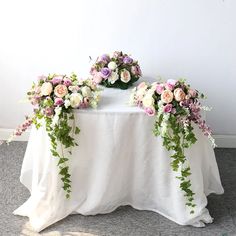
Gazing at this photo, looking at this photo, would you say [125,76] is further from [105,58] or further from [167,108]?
[167,108]

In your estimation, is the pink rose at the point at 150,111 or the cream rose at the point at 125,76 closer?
the pink rose at the point at 150,111

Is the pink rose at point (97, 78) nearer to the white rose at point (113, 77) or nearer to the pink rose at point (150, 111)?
A: the white rose at point (113, 77)

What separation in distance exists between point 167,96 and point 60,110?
0.56m

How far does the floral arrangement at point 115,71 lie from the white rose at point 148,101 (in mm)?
407

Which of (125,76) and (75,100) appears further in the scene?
(125,76)

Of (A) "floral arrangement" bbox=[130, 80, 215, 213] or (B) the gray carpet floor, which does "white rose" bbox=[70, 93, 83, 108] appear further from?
(B) the gray carpet floor

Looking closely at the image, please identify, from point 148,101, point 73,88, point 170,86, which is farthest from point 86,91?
point 170,86

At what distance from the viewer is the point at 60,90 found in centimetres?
183

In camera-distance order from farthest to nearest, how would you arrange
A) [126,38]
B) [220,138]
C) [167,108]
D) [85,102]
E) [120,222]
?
[220,138] → [126,38] → [120,222] → [85,102] → [167,108]

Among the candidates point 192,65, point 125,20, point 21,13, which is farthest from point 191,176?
point 21,13

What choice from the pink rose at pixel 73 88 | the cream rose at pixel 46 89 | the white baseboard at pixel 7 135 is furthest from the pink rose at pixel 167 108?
the white baseboard at pixel 7 135

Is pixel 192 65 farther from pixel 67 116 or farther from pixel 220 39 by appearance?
pixel 67 116

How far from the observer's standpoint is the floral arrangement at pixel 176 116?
1.77m

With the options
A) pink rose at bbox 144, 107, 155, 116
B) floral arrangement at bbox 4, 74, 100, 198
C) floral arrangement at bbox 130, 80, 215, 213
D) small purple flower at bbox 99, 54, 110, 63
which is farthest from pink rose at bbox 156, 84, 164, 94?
small purple flower at bbox 99, 54, 110, 63
